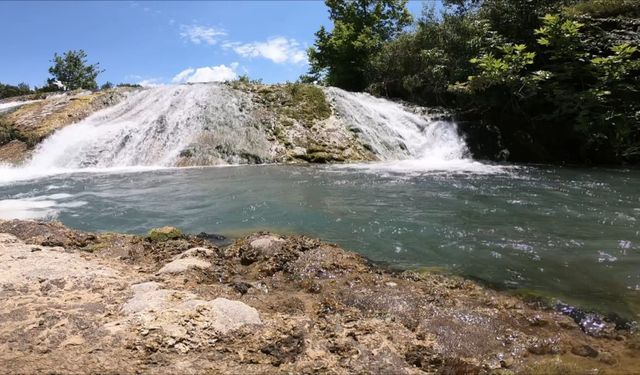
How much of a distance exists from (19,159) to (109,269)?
15556 mm

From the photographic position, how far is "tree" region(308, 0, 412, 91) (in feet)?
99.6

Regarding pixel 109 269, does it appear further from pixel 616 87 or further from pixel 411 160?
pixel 616 87

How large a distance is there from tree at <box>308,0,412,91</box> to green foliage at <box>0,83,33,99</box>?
2672cm

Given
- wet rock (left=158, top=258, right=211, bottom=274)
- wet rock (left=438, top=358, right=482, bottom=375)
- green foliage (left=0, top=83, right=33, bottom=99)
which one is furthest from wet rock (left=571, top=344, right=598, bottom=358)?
green foliage (left=0, top=83, right=33, bottom=99)

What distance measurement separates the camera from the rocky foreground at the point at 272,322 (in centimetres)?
362

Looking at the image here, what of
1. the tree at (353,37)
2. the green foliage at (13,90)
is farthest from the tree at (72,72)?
the tree at (353,37)

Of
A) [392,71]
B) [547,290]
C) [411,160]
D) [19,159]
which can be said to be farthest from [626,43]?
[19,159]

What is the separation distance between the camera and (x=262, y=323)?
423 centimetres

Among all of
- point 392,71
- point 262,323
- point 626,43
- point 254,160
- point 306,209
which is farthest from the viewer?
point 392,71

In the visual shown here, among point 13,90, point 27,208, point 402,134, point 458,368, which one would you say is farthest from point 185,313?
point 13,90

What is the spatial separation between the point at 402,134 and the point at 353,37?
1264cm

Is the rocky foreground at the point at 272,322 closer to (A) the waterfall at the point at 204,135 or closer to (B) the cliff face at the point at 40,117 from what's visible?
(A) the waterfall at the point at 204,135

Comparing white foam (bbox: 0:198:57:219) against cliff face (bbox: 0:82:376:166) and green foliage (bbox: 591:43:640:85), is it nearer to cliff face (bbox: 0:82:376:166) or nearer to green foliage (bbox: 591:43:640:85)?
cliff face (bbox: 0:82:376:166)

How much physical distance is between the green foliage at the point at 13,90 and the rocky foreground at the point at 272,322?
42.8 meters
